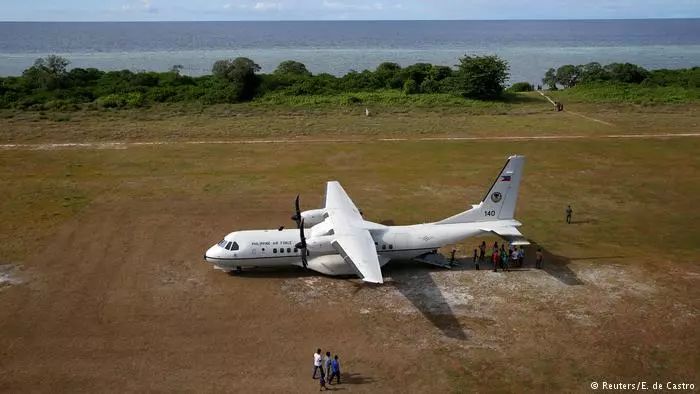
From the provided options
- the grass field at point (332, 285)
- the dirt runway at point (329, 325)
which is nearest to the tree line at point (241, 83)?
the grass field at point (332, 285)

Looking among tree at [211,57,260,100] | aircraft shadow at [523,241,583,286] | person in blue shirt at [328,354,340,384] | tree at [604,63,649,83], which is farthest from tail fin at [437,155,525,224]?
tree at [604,63,649,83]

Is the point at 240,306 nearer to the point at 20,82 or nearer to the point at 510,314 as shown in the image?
the point at 510,314

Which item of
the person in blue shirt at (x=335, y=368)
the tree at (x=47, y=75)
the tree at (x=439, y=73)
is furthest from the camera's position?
the tree at (x=439, y=73)

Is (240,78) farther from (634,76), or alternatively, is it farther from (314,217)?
(634,76)

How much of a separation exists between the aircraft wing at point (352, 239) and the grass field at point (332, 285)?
2.56 metres

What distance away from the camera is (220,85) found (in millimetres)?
77125

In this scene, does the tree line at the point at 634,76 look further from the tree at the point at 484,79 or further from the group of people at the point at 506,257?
the group of people at the point at 506,257

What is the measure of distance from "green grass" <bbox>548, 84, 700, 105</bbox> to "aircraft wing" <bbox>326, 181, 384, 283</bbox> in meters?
57.2

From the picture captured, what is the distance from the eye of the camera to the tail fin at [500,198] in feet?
88.3

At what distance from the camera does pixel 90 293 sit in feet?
82.0

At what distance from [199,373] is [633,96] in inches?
2966

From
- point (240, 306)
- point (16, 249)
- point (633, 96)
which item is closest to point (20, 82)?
point (16, 249)

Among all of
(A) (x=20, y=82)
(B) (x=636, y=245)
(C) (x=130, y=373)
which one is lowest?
(C) (x=130, y=373)

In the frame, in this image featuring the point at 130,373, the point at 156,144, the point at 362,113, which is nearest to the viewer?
the point at 130,373
